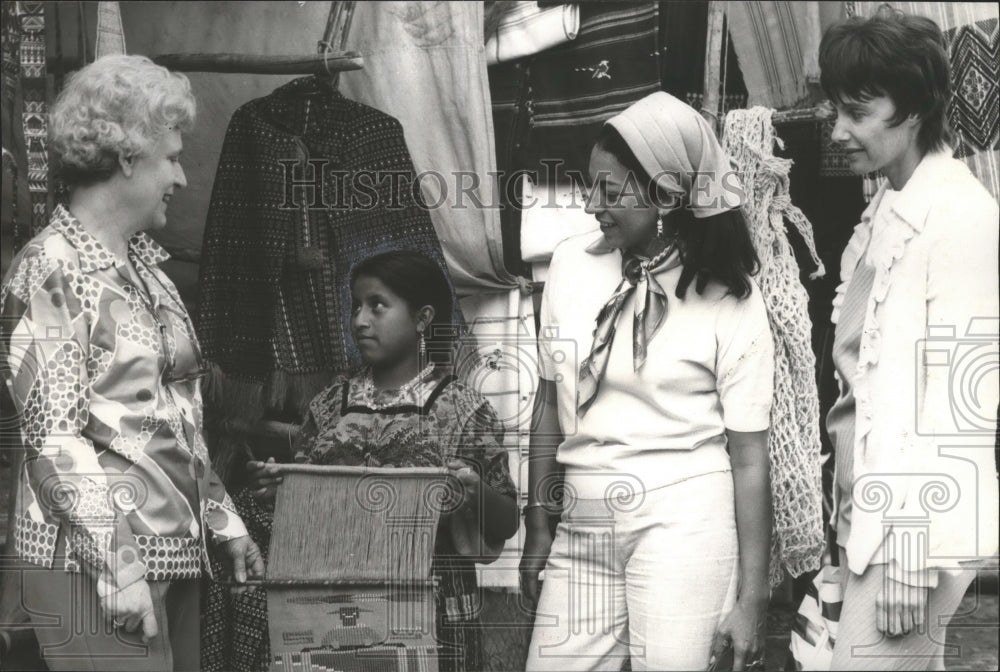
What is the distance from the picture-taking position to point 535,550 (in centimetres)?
312

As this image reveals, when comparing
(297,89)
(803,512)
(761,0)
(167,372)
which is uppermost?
(761,0)

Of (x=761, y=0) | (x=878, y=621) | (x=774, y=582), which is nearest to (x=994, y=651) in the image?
(x=774, y=582)

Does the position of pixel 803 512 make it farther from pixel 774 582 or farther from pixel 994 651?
pixel 994 651

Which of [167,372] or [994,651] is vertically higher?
[167,372]

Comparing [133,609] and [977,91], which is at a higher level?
[977,91]

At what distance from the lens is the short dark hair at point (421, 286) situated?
354 centimetres

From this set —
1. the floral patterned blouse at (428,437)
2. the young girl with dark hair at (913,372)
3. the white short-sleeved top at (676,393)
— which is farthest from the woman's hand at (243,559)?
the young girl with dark hair at (913,372)

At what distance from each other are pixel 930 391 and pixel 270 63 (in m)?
2.35

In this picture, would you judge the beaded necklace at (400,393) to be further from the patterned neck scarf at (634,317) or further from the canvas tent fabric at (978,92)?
the canvas tent fabric at (978,92)

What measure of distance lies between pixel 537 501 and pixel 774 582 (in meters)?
0.71

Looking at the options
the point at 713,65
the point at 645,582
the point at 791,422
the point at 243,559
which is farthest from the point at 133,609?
the point at 713,65

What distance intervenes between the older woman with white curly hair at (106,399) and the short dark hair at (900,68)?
1.64 meters

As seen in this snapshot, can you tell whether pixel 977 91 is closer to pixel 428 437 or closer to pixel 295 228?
pixel 428 437

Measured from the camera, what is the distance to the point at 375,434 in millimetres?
3426
